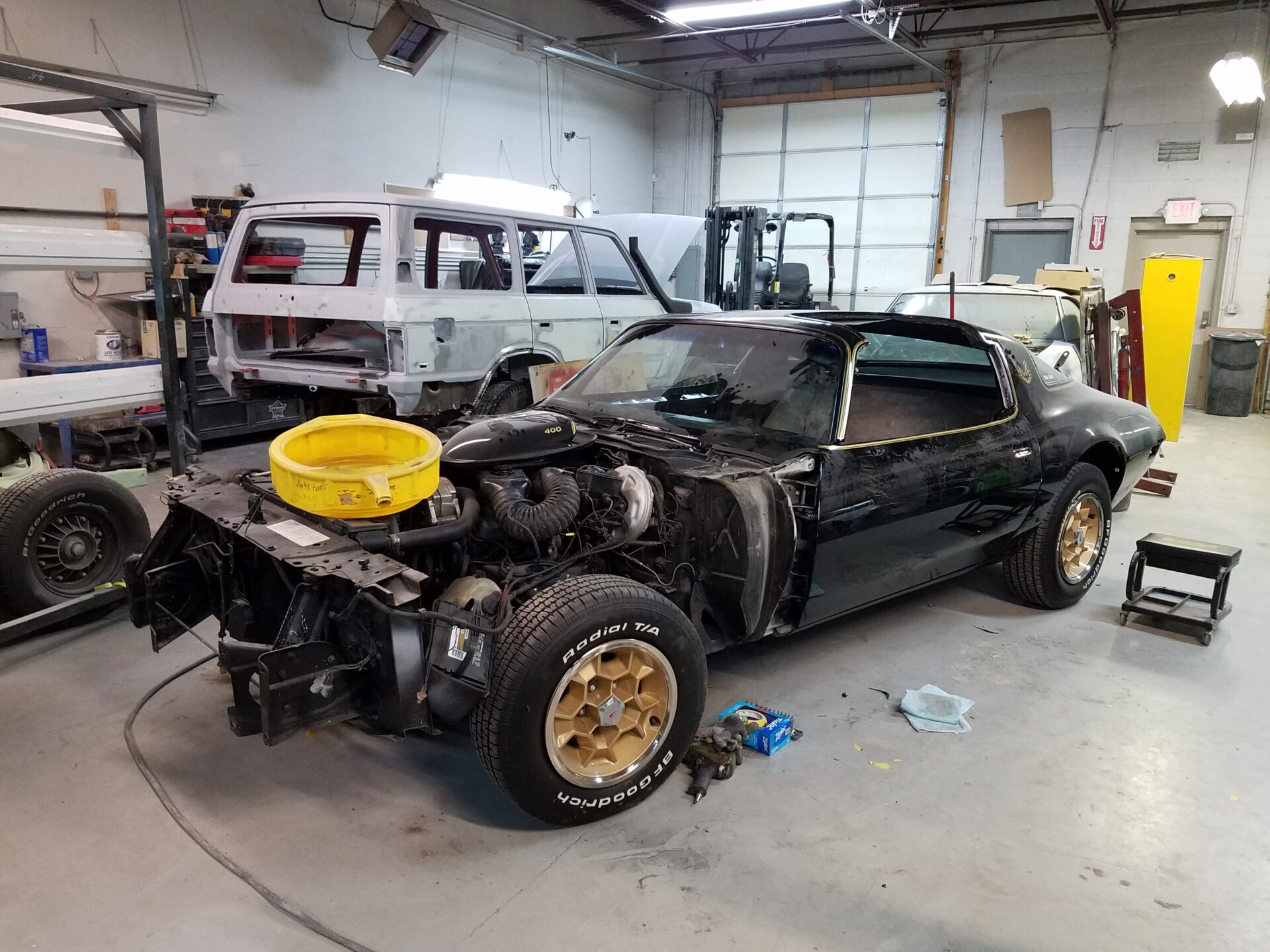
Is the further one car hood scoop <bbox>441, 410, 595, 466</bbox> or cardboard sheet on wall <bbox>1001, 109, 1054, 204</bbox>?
cardboard sheet on wall <bbox>1001, 109, 1054, 204</bbox>

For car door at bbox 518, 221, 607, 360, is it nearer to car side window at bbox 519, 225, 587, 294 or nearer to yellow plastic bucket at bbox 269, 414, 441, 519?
car side window at bbox 519, 225, 587, 294

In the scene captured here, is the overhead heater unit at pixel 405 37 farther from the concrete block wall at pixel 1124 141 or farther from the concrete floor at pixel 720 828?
the concrete block wall at pixel 1124 141

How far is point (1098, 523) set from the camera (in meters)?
4.58

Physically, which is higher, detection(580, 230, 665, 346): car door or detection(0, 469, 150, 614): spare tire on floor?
detection(580, 230, 665, 346): car door

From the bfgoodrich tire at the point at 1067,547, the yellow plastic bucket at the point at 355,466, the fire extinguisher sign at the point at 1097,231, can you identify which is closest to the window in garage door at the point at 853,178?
the fire extinguisher sign at the point at 1097,231

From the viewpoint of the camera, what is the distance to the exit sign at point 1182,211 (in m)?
12.2

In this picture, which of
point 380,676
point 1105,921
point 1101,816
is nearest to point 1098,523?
point 1101,816

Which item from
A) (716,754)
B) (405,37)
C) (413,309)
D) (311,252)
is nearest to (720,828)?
(716,754)

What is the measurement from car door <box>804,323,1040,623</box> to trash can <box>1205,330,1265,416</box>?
909 cm

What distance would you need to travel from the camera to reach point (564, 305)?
6.60m

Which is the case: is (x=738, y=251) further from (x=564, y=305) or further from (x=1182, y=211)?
(x=1182, y=211)

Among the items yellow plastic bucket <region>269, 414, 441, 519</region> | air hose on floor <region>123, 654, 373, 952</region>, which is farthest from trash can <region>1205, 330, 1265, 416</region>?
air hose on floor <region>123, 654, 373, 952</region>

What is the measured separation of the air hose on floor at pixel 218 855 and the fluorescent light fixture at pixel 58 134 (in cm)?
251

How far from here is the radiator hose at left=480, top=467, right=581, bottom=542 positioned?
292 cm
